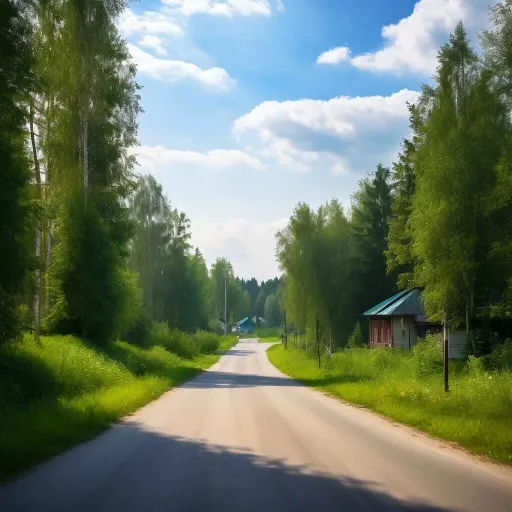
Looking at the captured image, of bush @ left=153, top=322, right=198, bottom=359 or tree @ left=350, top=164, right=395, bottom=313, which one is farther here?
tree @ left=350, top=164, right=395, bottom=313

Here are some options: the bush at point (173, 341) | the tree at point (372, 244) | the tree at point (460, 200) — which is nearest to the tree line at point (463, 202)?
the tree at point (460, 200)

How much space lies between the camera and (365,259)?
54219 mm

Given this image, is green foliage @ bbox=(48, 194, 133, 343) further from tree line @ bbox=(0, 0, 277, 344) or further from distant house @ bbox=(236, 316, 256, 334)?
distant house @ bbox=(236, 316, 256, 334)

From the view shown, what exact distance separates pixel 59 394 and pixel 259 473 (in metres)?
11.3

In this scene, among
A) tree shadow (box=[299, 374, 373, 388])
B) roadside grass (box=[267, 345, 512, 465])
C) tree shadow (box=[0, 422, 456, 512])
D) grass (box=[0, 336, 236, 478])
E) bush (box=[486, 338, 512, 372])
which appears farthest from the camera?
tree shadow (box=[299, 374, 373, 388])

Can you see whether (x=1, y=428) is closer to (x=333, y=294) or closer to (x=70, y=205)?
(x=70, y=205)

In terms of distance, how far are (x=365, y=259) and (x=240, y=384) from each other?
1130 inches

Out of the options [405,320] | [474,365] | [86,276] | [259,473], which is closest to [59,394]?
[259,473]

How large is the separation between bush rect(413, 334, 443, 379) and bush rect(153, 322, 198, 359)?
2512cm

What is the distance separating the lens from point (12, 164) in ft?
49.6

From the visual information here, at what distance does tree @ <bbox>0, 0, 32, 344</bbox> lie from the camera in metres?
14.0

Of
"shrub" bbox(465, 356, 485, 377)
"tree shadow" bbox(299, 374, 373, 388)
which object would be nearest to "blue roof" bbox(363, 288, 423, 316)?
"tree shadow" bbox(299, 374, 373, 388)

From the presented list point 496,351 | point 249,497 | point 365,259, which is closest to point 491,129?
point 496,351

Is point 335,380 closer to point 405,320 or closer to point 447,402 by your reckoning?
point 447,402
